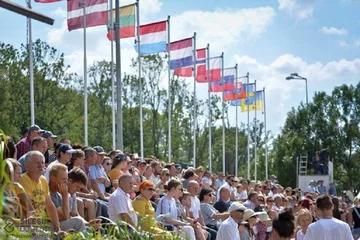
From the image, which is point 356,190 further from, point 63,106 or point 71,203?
point 71,203

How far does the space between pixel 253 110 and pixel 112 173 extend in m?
34.6

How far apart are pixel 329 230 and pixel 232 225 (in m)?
2.30

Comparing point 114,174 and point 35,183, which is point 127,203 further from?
point 114,174

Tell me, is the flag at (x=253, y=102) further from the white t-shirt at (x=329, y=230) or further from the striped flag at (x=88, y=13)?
the white t-shirt at (x=329, y=230)

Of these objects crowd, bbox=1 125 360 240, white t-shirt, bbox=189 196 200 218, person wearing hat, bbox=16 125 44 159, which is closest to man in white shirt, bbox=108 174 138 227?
crowd, bbox=1 125 360 240

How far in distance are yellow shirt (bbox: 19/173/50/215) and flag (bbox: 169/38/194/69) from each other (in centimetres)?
2590

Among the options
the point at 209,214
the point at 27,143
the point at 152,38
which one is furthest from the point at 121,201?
the point at 152,38

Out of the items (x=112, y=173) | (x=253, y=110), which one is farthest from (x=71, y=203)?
(x=253, y=110)

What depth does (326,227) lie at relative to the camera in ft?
34.1

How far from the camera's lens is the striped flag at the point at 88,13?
85.7 feet

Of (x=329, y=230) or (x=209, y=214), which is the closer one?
(x=329, y=230)

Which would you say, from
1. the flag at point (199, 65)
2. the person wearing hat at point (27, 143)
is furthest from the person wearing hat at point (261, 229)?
the flag at point (199, 65)

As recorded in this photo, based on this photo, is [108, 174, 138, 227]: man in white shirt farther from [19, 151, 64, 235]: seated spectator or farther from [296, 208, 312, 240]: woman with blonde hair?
[296, 208, 312, 240]: woman with blonde hair

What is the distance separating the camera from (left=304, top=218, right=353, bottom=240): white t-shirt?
10367 millimetres
